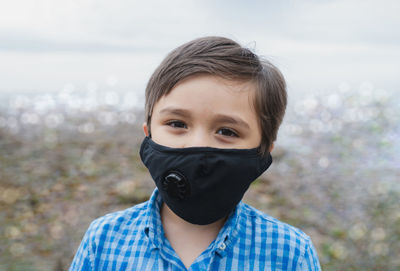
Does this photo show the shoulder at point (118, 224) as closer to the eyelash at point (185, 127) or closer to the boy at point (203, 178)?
the boy at point (203, 178)

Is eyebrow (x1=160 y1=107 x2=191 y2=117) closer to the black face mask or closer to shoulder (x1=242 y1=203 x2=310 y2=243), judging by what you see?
the black face mask

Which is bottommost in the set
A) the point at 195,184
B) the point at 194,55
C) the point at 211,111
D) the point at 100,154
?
the point at 100,154

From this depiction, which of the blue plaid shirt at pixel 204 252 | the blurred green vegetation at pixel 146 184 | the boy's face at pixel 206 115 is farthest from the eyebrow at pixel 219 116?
the blurred green vegetation at pixel 146 184

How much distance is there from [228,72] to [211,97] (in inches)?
5.4

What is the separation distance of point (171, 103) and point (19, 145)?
2.93 metres

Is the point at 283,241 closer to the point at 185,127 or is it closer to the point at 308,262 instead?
the point at 308,262

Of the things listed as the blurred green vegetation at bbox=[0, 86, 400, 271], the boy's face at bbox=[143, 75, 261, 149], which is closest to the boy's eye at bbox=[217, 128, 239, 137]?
the boy's face at bbox=[143, 75, 261, 149]

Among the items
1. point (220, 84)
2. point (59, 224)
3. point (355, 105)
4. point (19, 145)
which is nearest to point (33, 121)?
point (19, 145)

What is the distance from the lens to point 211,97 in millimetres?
1242

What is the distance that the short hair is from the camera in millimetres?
1331

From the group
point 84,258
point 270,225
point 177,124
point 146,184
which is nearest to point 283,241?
point 270,225

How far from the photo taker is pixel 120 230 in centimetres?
140

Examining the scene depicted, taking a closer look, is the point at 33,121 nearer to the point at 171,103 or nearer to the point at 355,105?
the point at 171,103

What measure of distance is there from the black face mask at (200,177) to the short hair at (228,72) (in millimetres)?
147
